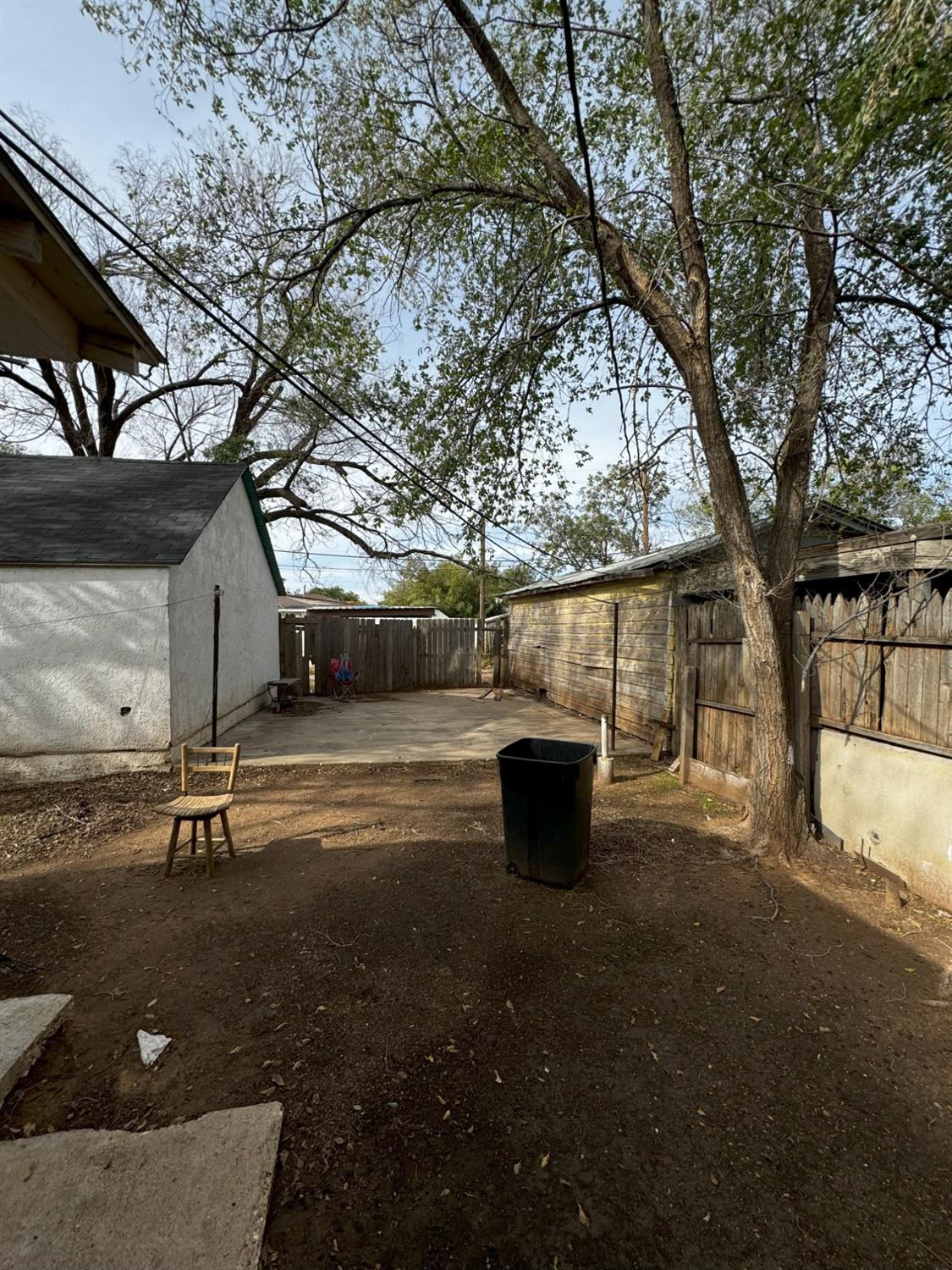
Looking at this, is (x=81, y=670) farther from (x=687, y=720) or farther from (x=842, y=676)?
(x=842, y=676)

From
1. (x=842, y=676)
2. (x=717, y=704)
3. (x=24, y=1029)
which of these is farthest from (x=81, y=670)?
(x=842, y=676)

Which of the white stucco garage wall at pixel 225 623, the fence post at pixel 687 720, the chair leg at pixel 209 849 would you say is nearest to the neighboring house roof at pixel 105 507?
the white stucco garage wall at pixel 225 623

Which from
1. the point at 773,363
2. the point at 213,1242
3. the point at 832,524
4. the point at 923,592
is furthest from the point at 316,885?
the point at 832,524

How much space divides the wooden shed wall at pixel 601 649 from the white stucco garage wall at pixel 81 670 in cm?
647

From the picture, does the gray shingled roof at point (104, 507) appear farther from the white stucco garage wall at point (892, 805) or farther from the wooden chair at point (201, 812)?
the white stucco garage wall at point (892, 805)

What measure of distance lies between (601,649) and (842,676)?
5976 mm

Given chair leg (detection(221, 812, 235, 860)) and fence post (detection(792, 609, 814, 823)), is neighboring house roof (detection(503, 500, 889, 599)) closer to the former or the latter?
fence post (detection(792, 609, 814, 823))

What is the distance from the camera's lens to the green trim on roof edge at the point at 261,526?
1001 centimetres

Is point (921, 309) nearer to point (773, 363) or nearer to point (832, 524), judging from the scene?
point (773, 363)

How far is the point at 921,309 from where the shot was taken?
488 centimetres

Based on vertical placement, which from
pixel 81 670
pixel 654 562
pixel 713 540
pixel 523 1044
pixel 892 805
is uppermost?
pixel 713 540

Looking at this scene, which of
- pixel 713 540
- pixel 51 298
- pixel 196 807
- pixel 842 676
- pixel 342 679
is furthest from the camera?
pixel 342 679

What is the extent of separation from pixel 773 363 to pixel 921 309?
3.96ft

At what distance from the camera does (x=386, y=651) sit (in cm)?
1467
